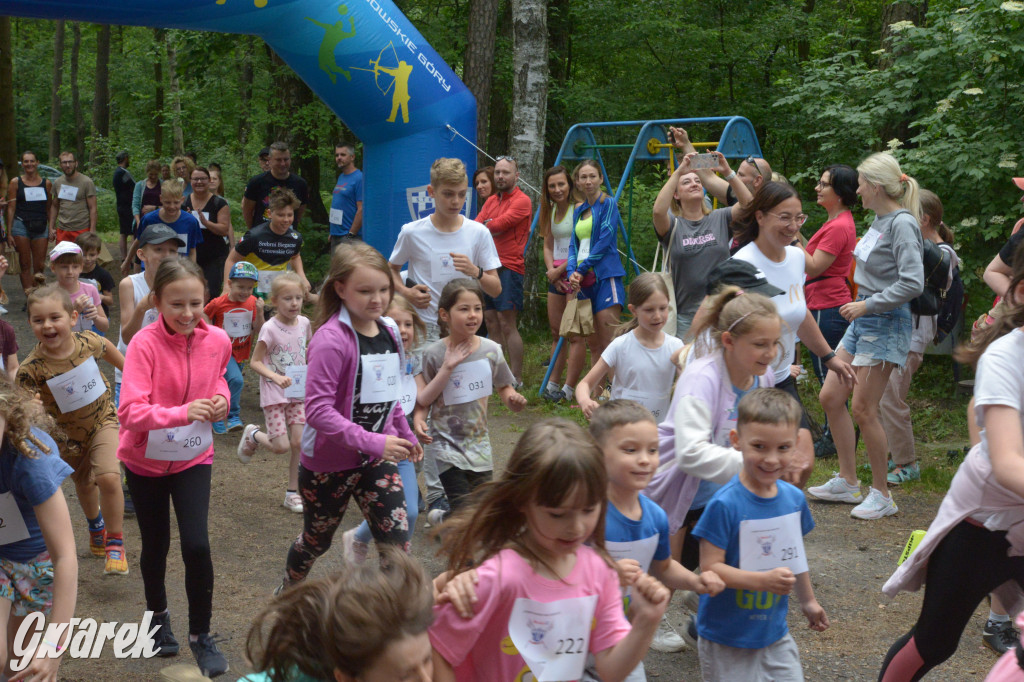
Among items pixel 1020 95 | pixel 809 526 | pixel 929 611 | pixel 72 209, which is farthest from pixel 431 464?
pixel 72 209

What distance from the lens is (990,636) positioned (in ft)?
14.0

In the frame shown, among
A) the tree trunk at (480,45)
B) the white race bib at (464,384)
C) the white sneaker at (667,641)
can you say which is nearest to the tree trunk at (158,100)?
the tree trunk at (480,45)

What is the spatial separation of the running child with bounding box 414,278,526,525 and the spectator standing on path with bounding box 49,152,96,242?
34.6ft

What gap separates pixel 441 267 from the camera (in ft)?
19.8

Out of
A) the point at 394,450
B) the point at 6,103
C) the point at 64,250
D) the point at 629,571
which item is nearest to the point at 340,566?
the point at 394,450

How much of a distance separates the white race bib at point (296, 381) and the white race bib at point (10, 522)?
9.61 ft

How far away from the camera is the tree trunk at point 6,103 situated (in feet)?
60.0

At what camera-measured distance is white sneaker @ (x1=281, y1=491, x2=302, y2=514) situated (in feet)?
20.0

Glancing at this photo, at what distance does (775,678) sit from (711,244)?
12.5ft

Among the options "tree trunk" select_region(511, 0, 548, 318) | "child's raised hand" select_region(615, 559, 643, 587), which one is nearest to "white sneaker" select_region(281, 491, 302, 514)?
"child's raised hand" select_region(615, 559, 643, 587)

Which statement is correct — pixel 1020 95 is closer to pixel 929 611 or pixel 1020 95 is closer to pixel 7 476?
pixel 929 611

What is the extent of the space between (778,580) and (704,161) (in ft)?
13.4

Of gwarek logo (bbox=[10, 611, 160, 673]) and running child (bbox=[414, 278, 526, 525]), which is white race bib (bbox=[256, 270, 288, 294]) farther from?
gwarek logo (bbox=[10, 611, 160, 673])

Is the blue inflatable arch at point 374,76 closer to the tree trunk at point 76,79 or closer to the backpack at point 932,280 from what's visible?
the backpack at point 932,280
